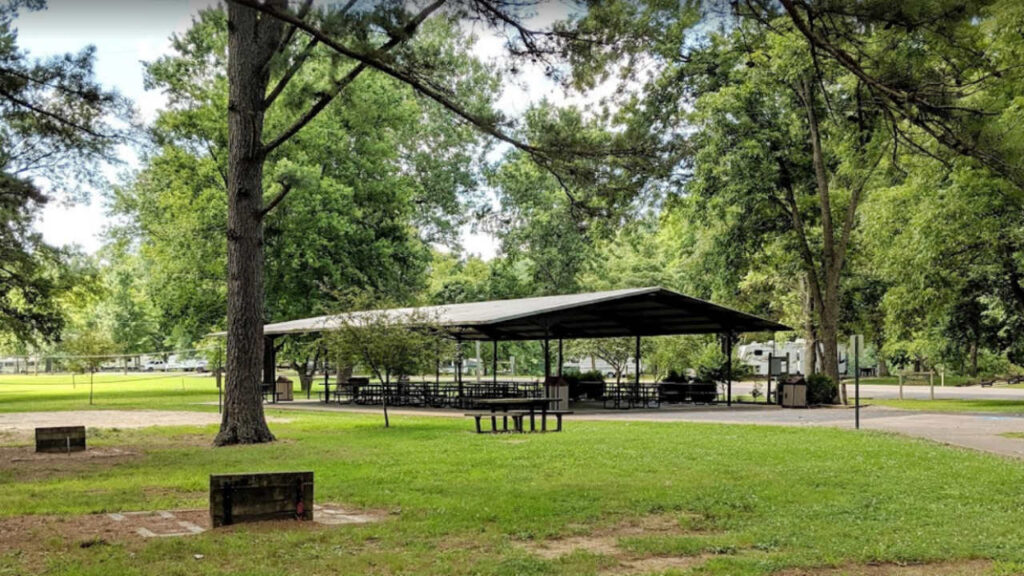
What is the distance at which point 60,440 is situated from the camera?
15203 millimetres

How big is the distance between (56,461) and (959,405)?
80.6 feet

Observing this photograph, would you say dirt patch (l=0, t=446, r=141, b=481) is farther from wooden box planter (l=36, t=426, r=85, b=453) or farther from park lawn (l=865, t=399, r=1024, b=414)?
park lawn (l=865, t=399, r=1024, b=414)

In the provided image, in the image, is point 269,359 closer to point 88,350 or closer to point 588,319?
point 88,350

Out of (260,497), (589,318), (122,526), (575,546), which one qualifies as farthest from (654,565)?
(589,318)

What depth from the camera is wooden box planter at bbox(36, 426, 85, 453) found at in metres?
15.1

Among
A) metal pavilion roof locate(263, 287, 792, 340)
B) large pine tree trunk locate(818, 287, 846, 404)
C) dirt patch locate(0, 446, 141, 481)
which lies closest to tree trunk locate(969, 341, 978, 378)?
large pine tree trunk locate(818, 287, 846, 404)

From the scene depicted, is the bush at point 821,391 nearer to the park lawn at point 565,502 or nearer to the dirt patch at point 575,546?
the park lawn at point 565,502

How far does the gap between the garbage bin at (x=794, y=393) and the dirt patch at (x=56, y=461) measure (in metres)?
18.9

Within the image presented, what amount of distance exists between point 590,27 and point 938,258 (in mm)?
19812

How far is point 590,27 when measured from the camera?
10469mm

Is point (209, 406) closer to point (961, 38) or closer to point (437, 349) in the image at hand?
point (437, 349)

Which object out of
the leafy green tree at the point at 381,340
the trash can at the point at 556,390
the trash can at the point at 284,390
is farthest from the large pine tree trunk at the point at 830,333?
the trash can at the point at 284,390

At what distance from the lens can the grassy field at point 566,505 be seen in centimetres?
675

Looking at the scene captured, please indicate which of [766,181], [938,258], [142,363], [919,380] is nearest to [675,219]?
[766,181]
